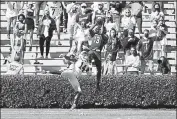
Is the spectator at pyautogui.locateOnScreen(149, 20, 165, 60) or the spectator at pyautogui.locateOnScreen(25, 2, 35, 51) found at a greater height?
the spectator at pyautogui.locateOnScreen(25, 2, 35, 51)

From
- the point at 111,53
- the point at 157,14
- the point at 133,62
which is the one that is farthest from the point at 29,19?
the point at 157,14

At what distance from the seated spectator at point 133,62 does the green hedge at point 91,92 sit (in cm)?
120

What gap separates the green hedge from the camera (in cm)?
Answer: 1698

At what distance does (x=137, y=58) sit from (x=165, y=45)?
171 cm

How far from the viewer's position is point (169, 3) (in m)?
21.2

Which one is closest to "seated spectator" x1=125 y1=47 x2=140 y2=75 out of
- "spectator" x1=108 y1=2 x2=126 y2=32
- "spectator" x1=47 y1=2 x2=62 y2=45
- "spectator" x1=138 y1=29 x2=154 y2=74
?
"spectator" x1=138 y1=29 x2=154 y2=74

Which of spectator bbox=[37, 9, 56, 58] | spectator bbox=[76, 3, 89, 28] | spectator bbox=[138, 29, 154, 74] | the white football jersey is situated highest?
spectator bbox=[76, 3, 89, 28]

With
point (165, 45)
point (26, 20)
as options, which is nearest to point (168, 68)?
point (165, 45)

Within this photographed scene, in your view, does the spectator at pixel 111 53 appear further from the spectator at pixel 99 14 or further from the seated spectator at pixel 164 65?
the seated spectator at pixel 164 65

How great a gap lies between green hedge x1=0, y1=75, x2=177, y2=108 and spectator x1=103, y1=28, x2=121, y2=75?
1.39 m

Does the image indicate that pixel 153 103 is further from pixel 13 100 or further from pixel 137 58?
pixel 13 100

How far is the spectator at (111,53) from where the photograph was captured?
18.4 m

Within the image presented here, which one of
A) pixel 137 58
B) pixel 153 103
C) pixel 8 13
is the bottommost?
pixel 153 103

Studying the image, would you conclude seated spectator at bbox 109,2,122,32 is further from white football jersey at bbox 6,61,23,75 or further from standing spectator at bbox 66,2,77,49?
white football jersey at bbox 6,61,23,75
